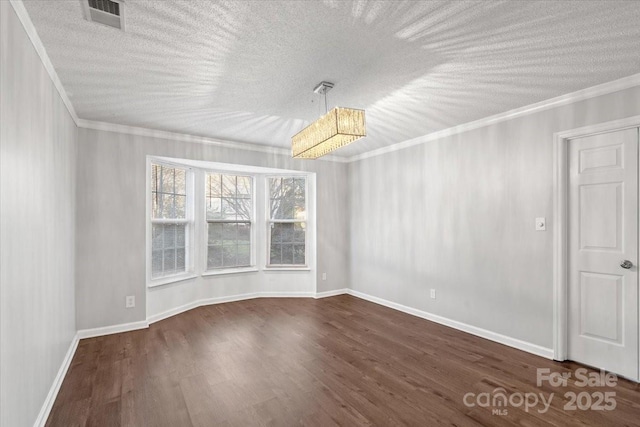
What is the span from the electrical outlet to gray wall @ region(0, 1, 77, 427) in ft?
3.19

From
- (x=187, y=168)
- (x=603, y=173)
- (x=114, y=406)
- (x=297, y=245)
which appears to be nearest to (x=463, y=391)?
(x=603, y=173)

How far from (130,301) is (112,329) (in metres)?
0.35

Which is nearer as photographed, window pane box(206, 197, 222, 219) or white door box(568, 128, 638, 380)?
white door box(568, 128, 638, 380)

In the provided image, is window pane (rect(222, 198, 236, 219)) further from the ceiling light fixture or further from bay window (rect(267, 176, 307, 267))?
the ceiling light fixture

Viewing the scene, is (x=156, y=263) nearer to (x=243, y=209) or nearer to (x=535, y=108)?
(x=243, y=209)

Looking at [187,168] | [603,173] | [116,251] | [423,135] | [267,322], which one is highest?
[423,135]

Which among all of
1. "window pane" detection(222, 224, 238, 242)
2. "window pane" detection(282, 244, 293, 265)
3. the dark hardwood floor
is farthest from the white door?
"window pane" detection(222, 224, 238, 242)

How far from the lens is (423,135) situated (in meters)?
4.21

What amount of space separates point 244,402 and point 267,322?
1723mm

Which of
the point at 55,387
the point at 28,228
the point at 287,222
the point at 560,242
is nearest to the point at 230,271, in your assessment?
the point at 287,222

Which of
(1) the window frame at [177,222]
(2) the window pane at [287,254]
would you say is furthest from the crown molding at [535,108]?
(1) the window frame at [177,222]

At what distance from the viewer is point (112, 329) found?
11.9 feet

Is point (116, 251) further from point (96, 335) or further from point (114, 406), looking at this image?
point (114, 406)

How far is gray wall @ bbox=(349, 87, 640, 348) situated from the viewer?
305 cm
